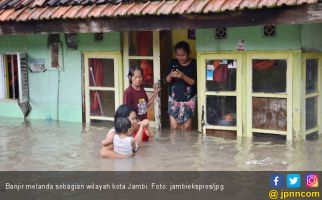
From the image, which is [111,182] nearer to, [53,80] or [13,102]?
[53,80]

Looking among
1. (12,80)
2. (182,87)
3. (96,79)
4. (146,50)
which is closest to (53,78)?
(96,79)

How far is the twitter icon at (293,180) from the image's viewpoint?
6.36 m

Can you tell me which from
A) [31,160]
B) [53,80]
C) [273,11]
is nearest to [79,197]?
[31,160]

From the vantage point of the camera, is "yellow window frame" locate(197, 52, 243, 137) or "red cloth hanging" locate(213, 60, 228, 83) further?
"red cloth hanging" locate(213, 60, 228, 83)

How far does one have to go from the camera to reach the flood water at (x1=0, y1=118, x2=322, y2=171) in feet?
24.6

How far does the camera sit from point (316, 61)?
9.38 m

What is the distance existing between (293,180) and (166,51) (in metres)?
5.77

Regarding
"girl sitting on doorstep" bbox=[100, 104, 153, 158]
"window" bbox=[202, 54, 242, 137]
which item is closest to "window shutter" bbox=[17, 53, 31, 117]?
"girl sitting on doorstep" bbox=[100, 104, 153, 158]

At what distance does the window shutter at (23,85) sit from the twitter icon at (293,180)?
7.30 metres

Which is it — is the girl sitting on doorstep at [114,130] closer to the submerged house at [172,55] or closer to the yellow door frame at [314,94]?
the submerged house at [172,55]

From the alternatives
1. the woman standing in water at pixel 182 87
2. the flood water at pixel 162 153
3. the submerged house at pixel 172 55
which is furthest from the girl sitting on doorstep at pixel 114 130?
the submerged house at pixel 172 55

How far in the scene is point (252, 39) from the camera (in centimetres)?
910

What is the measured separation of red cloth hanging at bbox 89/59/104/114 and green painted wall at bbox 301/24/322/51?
4.45 metres

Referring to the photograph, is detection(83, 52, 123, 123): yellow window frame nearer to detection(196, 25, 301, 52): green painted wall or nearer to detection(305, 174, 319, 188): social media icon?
detection(196, 25, 301, 52): green painted wall
